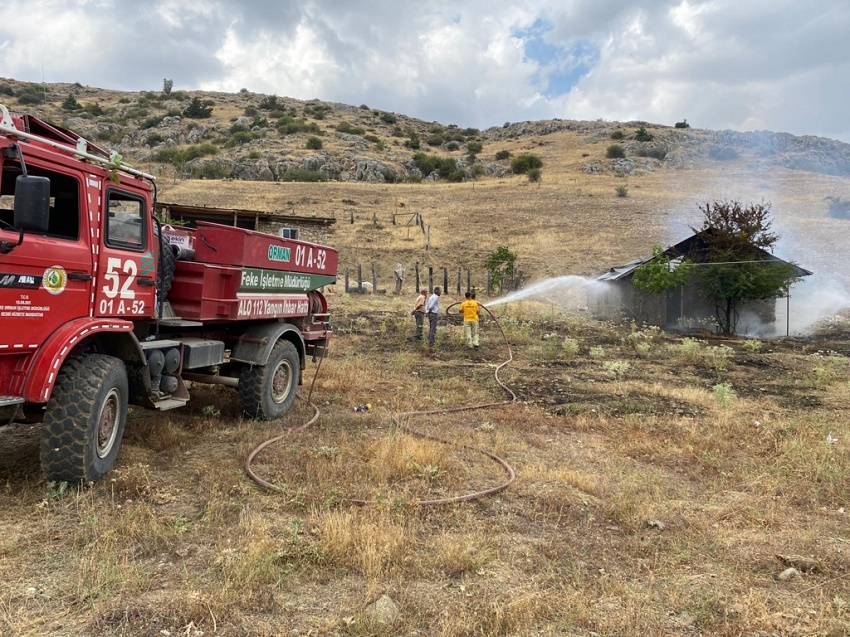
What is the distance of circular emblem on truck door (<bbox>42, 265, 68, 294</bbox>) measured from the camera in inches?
175

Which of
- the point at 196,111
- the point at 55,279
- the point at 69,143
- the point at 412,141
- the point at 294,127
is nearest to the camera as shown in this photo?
the point at 55,279

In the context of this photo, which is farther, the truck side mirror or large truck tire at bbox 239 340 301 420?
large truck tire at bbox 239 340 301 420

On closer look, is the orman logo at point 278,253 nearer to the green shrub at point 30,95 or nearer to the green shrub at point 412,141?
the green shrub at point 412,141

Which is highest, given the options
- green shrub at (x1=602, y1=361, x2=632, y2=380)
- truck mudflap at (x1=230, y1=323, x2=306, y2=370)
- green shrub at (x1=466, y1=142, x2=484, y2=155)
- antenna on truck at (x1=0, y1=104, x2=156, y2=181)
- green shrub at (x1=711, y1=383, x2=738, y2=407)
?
green shrub at (x1=466, y1=142, x2=484, y2=155)

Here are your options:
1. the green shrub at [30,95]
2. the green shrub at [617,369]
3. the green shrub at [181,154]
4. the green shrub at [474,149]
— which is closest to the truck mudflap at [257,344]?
the green shrub at [617,369]

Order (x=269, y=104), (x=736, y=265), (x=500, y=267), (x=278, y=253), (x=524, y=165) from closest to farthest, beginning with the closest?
(x=278, y=253)
(x=736, y=265)
(x=500, y=267)
(x=524, y=165)
(x=269, y=104)

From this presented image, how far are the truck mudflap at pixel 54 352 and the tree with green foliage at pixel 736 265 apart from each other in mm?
→ 21046

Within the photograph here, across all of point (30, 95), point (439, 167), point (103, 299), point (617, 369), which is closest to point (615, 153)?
point (439, 167)

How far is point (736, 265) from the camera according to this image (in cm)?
2109

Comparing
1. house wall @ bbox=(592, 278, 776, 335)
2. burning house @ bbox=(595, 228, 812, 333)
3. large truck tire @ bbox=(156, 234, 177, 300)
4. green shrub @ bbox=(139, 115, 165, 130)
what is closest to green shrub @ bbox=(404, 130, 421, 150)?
green shrub @ bbox=(139, 115, 165, 130)

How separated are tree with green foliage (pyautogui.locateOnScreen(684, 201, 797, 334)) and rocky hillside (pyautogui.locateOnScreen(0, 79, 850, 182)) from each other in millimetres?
38451

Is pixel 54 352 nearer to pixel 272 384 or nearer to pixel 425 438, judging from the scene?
pixel 272 384

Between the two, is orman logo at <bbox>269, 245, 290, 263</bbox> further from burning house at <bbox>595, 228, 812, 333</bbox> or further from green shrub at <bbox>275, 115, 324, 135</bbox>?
green shrub at <bbox>275, 115, 324, 135</bbox>

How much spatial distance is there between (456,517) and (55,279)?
3.64 m
